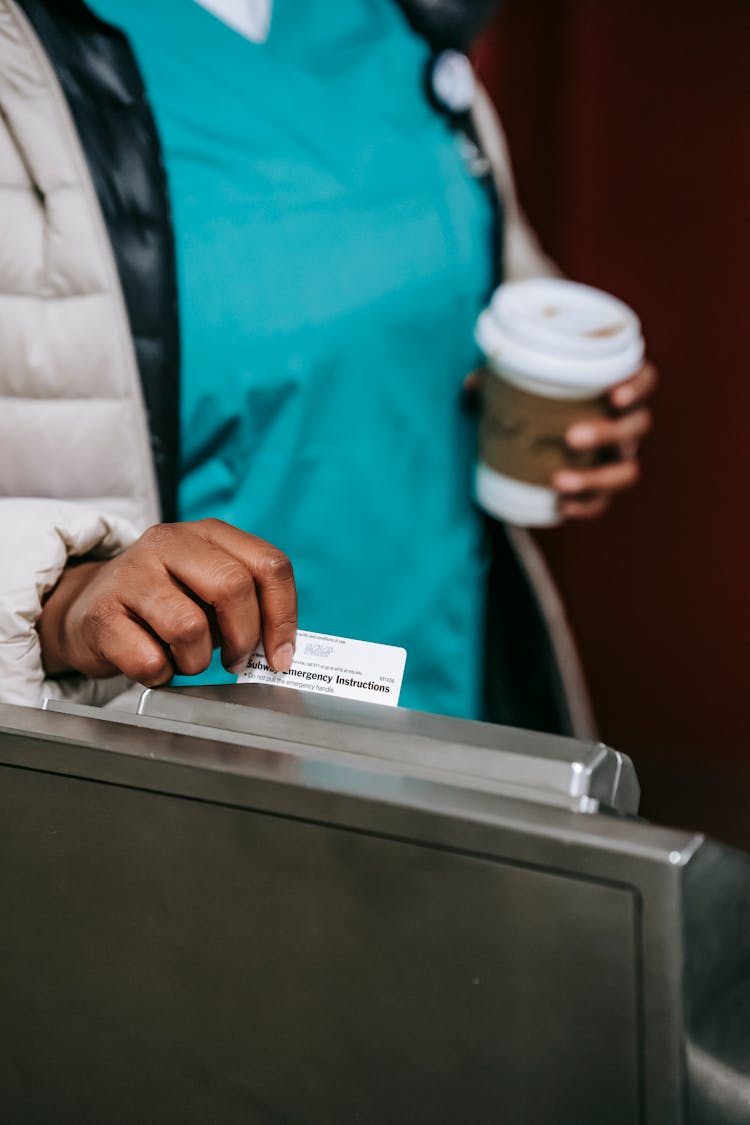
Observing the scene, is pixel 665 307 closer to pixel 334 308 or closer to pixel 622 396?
pixel 622 396

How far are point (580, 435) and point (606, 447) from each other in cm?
18

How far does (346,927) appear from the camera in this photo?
449mm

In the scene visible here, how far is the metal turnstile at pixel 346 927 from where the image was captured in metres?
0.41

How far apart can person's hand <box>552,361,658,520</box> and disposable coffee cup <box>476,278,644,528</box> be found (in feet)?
0.03

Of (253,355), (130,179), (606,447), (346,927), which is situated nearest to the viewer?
(346,927)

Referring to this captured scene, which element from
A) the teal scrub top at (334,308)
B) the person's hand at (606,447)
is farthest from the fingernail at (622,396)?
the teal scrub top at (334,308)

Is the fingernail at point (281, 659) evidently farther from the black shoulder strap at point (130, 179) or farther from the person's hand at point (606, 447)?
the person's hand at point (606, 447)

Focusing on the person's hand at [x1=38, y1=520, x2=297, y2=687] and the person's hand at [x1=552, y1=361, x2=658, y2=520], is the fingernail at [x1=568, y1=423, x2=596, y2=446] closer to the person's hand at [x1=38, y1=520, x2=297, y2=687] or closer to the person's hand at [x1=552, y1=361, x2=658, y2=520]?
the person's hand at [x1=552, y1=361, x2=658, y2=520]

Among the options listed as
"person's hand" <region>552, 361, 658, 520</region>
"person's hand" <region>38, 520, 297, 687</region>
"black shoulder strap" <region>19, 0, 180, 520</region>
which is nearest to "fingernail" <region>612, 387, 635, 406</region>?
"person's hand" <region>552, 361, 658, 520</region>

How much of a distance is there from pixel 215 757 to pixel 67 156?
596 mm

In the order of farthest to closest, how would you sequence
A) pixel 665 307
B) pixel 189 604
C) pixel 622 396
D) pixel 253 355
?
pixel 665 307 < pixel 622 396 < pixel 253 355 < pixel 189 604

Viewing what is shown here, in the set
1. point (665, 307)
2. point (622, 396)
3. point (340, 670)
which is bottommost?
point (665, 307)

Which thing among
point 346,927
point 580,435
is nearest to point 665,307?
point 580,435

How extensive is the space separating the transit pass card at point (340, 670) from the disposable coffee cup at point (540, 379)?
1.77 feet
